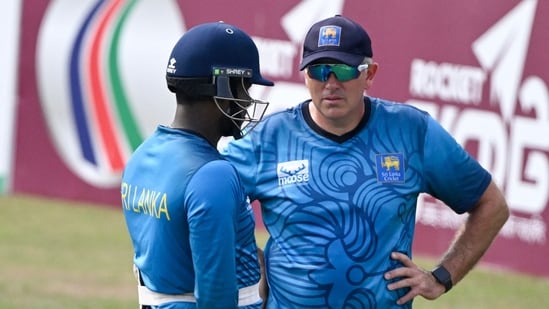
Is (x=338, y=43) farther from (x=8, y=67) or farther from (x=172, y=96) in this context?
(x=8, y=67)

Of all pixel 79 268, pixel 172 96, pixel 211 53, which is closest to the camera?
pixel 211 53

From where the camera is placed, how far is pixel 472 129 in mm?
10609

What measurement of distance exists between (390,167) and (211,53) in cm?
119

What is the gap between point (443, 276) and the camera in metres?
5.45

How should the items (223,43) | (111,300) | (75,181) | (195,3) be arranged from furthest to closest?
(75,181), (195,3), (111,300), (223,43)

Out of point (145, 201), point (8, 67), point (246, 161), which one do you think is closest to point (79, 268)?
point (8, 67)

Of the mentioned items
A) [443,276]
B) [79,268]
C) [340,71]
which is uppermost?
[340,71]

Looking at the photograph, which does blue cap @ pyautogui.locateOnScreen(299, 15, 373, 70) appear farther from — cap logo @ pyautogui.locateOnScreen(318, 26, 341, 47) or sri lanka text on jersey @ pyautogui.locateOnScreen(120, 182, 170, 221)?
sri lanka text on jersey @ pyautogui.locateOnScreen(120, 182, 170, 221)

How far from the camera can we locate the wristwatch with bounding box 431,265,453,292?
543 cm

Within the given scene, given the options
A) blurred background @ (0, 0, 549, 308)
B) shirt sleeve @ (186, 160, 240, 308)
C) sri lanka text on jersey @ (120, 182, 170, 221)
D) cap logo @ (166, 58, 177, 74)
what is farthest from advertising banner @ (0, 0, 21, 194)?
shirt sleeve @ (186, 160, 240, 308)

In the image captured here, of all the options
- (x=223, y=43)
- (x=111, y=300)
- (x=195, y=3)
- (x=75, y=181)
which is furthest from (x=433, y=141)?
(x=75, y=181)

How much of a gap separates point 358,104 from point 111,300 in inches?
198

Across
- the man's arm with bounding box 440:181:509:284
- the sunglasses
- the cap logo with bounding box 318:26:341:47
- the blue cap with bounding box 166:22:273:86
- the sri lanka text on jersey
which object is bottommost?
the man's arm with bounding box 440:181:509:284

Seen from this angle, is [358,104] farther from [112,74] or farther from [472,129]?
[112,74]
